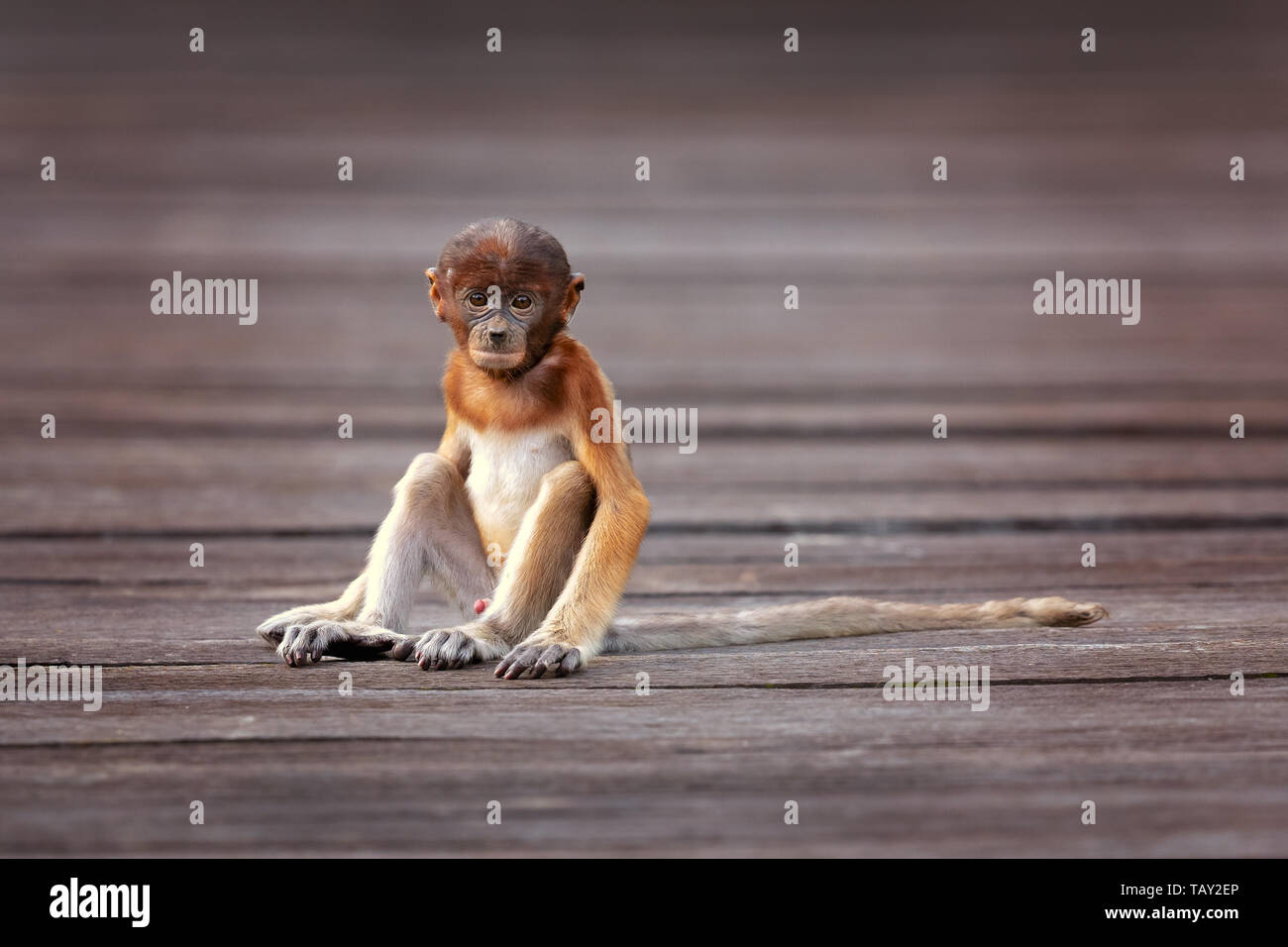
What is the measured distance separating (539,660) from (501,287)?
3.74 feet

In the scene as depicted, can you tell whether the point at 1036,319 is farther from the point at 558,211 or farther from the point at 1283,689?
the point at 1283,689

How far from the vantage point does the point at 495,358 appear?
180 inches

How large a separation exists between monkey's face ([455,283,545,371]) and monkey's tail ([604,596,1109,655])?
40.7 inches

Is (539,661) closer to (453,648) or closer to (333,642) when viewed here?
(453,648)

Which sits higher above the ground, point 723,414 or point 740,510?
point 723,414

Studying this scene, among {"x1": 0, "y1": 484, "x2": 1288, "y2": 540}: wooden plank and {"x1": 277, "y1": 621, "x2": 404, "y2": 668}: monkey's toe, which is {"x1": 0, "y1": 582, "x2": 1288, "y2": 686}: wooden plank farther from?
{"x1": 0, "y1": 484, "x2": 1288, "y2": 540}: wooden plank

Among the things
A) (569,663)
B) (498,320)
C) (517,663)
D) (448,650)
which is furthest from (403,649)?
(498,320)

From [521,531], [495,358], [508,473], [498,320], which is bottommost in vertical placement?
[521,531]

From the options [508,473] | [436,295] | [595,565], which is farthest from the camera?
[508,473]

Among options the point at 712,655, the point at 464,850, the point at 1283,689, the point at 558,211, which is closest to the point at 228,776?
the point at 464,850

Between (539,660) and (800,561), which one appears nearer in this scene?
(539,660)

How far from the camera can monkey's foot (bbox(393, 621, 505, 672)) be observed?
14.9ft

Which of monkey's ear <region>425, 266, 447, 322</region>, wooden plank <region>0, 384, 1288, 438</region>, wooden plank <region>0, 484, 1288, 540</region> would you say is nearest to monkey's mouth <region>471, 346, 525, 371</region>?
monkey's ear <region>425, 266, 447, 322</region>

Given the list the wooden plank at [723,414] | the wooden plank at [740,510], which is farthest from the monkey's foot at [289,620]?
the wooden plank at [723,414]
